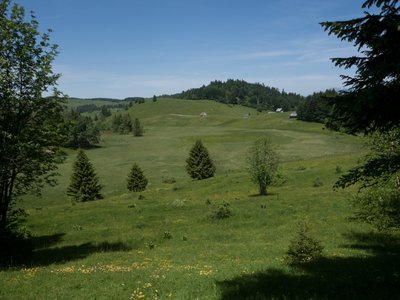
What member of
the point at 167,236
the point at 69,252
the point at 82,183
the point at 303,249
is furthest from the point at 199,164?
the point at 303,249

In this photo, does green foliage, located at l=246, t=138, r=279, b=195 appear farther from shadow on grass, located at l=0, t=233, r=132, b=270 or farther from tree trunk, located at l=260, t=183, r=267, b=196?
shadow on grass, located at l=0, t=233, r=132, b=270

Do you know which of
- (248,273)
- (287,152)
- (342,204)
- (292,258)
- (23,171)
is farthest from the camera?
(287,152)

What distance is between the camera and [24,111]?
19031 mm

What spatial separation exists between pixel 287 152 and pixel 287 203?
238 ft

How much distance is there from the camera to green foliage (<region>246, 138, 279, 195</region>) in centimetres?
4716

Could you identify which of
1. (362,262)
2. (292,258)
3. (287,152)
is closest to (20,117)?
(292,258)

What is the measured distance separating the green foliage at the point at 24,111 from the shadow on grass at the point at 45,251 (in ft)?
5.14

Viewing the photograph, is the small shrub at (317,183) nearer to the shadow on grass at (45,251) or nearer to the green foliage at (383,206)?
the green foliage at (383,206)

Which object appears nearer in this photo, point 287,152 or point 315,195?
point 315,195

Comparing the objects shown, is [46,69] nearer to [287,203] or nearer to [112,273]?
[112,273]

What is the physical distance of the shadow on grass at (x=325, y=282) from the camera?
10.6 m

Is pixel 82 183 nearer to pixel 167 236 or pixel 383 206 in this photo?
pixel 167 236

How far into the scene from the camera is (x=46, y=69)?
19.2m

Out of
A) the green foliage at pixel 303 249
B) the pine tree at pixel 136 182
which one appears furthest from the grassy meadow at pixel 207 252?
the pine tree at pixel 136 182
